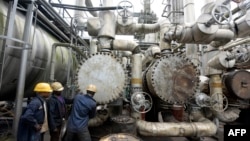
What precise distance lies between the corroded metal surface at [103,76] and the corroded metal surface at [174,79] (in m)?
0.62

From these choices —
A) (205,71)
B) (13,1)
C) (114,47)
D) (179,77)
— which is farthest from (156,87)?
(13,1)

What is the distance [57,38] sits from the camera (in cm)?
550

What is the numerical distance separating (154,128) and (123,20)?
2.19m

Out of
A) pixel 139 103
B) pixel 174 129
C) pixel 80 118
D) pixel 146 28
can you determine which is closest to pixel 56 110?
pixel 80 118

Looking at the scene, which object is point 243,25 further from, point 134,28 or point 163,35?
point 134,28

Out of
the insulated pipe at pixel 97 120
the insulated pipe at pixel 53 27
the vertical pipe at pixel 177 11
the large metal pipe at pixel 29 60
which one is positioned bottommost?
the insulated pipe at pixel 97 120

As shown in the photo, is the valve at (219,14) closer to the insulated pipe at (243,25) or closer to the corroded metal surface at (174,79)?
the insulated pipe at (243,25)

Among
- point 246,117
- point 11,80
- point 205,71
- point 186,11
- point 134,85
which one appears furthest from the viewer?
point 246,117

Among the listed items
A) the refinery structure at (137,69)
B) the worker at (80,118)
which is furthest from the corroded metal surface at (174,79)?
the worker at (80,118)

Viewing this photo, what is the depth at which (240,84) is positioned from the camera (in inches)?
163

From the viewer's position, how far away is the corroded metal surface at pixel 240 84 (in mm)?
4121

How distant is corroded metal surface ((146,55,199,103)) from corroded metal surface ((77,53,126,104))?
620mm

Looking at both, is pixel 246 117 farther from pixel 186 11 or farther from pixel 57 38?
pixel 57 38

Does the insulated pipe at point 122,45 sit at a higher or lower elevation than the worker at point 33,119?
higher
